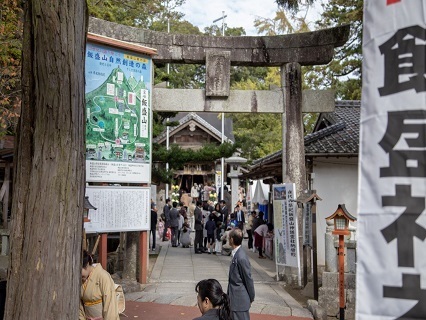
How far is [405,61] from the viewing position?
93.5 inches

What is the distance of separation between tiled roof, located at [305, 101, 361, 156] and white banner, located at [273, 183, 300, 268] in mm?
2228

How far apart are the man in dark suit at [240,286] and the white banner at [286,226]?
514 cm

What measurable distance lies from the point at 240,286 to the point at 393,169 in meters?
3.56

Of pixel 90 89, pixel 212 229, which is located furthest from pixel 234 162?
pixel 90 89

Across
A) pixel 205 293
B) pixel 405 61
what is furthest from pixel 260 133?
pixel 405 61

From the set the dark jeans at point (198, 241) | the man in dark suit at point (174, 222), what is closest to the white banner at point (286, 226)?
the dark jeans at point (198, 241)

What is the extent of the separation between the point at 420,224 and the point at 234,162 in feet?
66.8

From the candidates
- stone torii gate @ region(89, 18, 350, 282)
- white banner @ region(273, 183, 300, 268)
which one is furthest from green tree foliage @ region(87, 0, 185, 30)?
white banner @ region(273, 183, 300, 268)

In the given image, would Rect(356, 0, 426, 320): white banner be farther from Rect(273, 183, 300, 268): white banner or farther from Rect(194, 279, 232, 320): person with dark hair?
Rect(273, 183, 300, 268): white banner

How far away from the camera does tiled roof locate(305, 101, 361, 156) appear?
43.1ft

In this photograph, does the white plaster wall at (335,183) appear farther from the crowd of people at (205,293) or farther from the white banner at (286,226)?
the crowd of people at (205,293)

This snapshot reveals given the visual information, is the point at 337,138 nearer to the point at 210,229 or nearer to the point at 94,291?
the point at 210,229

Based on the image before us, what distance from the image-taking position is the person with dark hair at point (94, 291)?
15.6 ft

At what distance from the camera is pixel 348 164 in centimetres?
1412
